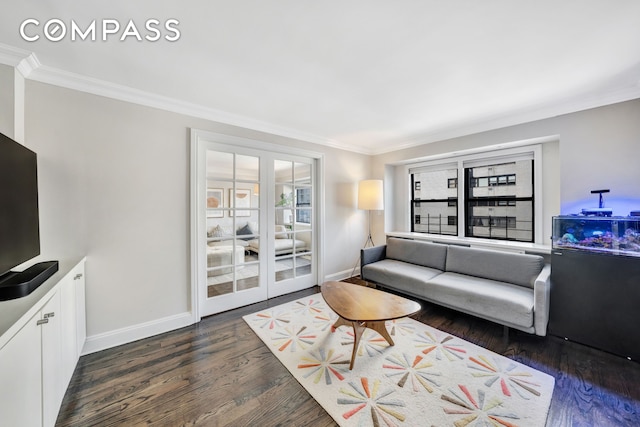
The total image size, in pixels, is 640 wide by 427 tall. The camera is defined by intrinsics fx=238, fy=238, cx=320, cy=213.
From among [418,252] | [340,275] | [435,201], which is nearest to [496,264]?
[418,252]

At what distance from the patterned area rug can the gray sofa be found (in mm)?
410

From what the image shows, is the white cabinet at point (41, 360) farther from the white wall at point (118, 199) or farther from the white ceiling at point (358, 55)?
the white ceiling at point (358, 55)

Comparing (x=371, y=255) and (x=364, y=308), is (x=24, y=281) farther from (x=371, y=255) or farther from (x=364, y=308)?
(x=371, y=255)

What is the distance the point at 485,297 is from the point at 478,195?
71.3 inches

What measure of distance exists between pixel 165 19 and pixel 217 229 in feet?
6.65

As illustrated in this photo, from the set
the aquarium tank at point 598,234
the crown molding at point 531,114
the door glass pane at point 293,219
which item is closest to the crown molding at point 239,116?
the crown molding at point 531,114

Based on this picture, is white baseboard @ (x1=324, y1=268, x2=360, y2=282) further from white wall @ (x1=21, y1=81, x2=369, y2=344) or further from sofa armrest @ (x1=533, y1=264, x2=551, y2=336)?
sofa armrest @ (x1=533, y1=264, x2=551, y2=336)

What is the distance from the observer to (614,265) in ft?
6.60

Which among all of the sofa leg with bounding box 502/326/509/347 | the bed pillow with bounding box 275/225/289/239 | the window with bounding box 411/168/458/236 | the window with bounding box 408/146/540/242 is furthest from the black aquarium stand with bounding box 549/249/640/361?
the bed pillow with bounding box 275/225/289/239

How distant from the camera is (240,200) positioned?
10.0ft

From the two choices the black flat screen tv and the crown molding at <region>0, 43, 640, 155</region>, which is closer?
the black flat screen tv

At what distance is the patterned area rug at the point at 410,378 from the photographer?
1492 mm

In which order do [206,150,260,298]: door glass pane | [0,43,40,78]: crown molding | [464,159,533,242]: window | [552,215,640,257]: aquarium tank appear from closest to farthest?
[0,43,40,78]: crown molding
[552,215,640,257]: aquarium tank
[206,150,260,298]: door glass pane
[464,159,533,242]: window

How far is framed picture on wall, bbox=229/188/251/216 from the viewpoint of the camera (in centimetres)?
299
